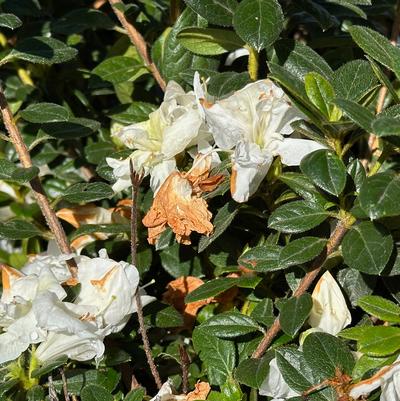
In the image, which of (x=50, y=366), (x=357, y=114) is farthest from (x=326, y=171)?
(x=50, y=366)

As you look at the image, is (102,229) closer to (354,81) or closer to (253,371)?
(253,371)

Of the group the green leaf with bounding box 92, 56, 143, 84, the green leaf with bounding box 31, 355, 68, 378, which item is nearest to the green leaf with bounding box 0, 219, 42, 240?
Result: the green leaf with bounding box 31, 355, 68, 378

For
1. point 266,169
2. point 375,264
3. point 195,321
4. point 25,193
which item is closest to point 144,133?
point 266,169

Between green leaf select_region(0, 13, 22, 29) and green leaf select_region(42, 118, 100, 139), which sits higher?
green leaf select_region(0, 13, 22, 29)

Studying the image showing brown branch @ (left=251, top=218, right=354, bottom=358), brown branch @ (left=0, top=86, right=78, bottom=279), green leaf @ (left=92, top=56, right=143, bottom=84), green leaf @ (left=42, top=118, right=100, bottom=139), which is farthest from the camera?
green leaf @ (left=92, top=56, right=143, bottom=84)

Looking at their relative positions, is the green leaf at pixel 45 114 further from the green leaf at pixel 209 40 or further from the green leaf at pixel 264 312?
the green leaf at pixel 264 312

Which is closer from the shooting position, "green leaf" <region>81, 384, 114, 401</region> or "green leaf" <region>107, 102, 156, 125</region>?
"green leaf" <region>81, 384, 114, 401</region>

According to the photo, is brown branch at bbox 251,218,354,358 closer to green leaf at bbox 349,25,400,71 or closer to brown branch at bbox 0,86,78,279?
green leaf at bbox 349,25,400,71
